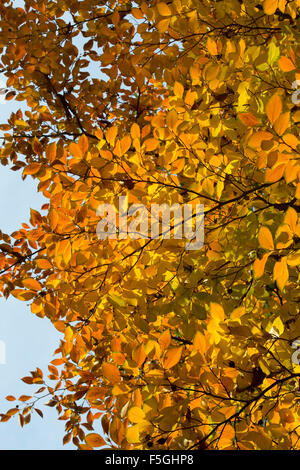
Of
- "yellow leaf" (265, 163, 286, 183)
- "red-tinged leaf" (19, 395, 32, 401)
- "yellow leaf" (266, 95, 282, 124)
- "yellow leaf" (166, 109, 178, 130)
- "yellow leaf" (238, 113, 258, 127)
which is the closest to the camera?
"yellow leaf" (266, 95, 282, 124)

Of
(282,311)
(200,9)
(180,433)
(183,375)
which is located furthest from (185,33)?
(180,433)

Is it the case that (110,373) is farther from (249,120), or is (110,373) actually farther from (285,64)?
(285,64)

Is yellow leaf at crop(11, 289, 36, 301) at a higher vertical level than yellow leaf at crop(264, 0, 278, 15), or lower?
lower

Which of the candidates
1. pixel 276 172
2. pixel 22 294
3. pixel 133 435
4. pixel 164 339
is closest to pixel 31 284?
pixel 22 294

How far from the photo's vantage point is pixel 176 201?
2.12 metres

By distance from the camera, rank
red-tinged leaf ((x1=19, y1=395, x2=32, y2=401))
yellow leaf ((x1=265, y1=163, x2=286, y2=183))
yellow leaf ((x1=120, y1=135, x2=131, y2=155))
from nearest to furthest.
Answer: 1. yellow leaf ((x1=265, y1=163, x2=286, y2=183))
2. yellow leaf ((x1=120, y1=135, x2=131, y2=155))
3. red-tinged leaf ((x1=19, y1=395, x2=32, y2=401))

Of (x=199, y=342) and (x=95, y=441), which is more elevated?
(x=199, y=342)

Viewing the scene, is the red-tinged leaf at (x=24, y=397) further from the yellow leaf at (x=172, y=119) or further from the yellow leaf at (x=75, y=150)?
the yellow leaf at (x=172, y=119)

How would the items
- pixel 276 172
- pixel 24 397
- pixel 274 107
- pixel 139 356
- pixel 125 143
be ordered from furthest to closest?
pixel 24 397, pixel 125 143, pixel 139 356, pixel 276 172, pixel 274 107

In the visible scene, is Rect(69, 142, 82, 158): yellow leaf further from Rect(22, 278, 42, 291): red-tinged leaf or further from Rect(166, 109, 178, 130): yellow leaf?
Rect(22, 278, 42, 291): red-tinged leaf

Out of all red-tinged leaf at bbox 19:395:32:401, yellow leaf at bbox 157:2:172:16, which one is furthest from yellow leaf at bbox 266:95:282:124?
red-tinged leaf at bbox 19:395:32:401

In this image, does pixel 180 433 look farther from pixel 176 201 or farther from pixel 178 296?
pixel 176 201

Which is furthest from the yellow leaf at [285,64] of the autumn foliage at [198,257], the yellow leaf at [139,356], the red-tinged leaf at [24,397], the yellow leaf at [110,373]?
the red-tinged leaf at [24,397]
